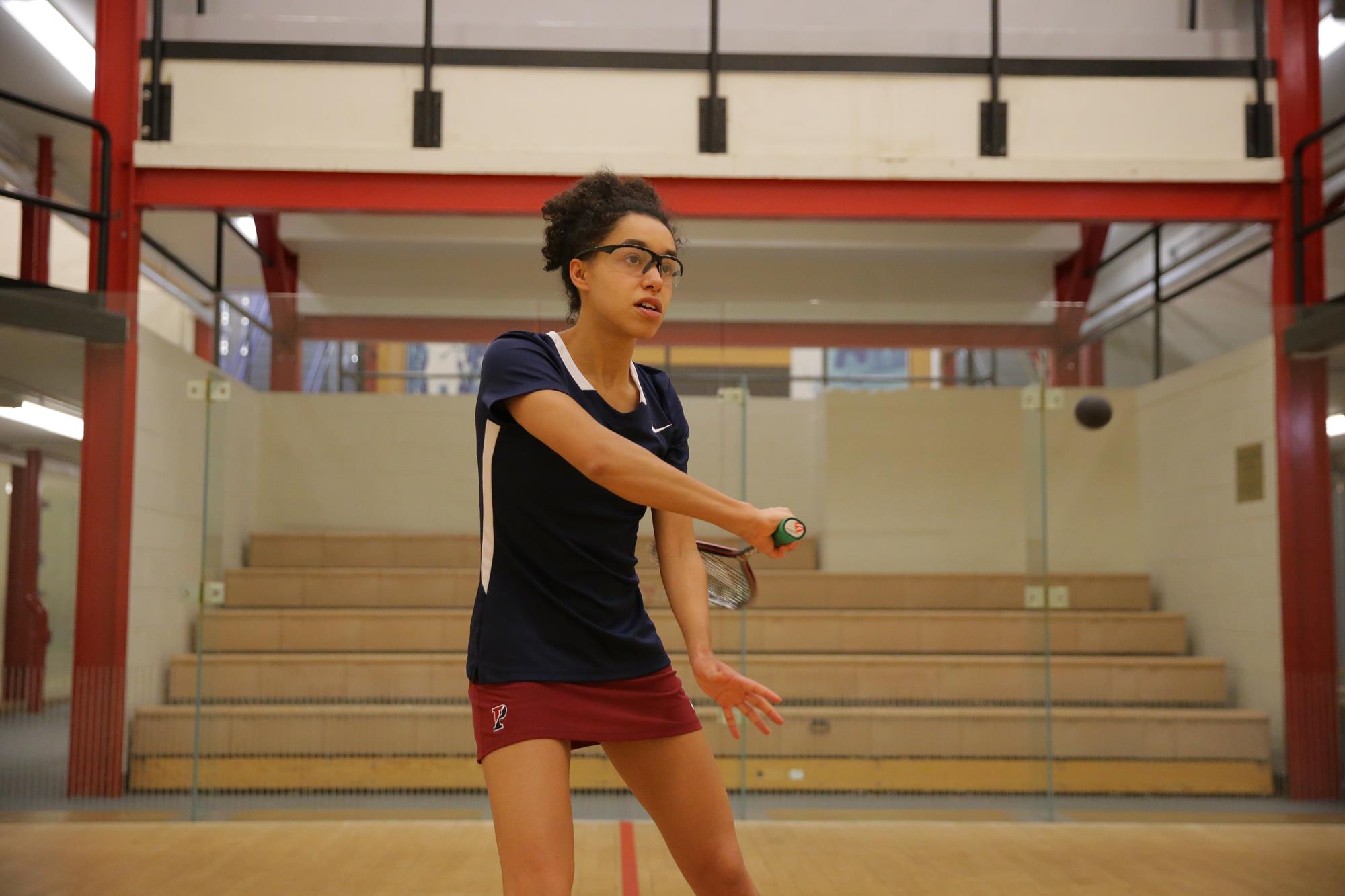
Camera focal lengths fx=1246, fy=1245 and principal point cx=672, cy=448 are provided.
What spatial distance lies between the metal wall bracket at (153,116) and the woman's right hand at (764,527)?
3949mm

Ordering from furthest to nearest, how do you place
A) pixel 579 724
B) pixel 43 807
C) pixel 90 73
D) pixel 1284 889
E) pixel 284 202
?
1. pixel 90 73
2. pixel 284 202
3. pixel 43 807
4. pixel 1284 889
5. pixel 579 724

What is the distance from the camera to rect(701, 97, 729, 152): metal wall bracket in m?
4.49

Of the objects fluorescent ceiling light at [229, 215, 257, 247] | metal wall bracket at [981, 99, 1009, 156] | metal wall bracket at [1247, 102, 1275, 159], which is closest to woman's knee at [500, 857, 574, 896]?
metal wall bracket at [981, 99, 1009, 156]

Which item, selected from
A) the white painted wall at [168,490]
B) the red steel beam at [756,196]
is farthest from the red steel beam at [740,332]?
the red steel beam at [756,196]

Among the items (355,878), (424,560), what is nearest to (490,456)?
(355,878)

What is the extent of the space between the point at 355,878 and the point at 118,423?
173cm

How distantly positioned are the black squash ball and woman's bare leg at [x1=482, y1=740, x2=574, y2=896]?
326 cm

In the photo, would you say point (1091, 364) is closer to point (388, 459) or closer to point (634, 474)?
point (388, 459)

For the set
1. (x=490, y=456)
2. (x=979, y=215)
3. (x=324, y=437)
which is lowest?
(x=490, y=456)

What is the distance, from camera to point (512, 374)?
4.03 feet

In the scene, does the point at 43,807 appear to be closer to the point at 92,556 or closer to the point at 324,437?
the point at 92,556

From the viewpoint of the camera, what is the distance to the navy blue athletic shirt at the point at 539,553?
4.09ft

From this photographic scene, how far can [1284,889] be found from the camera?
298cm

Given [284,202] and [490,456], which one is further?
[284,202]
